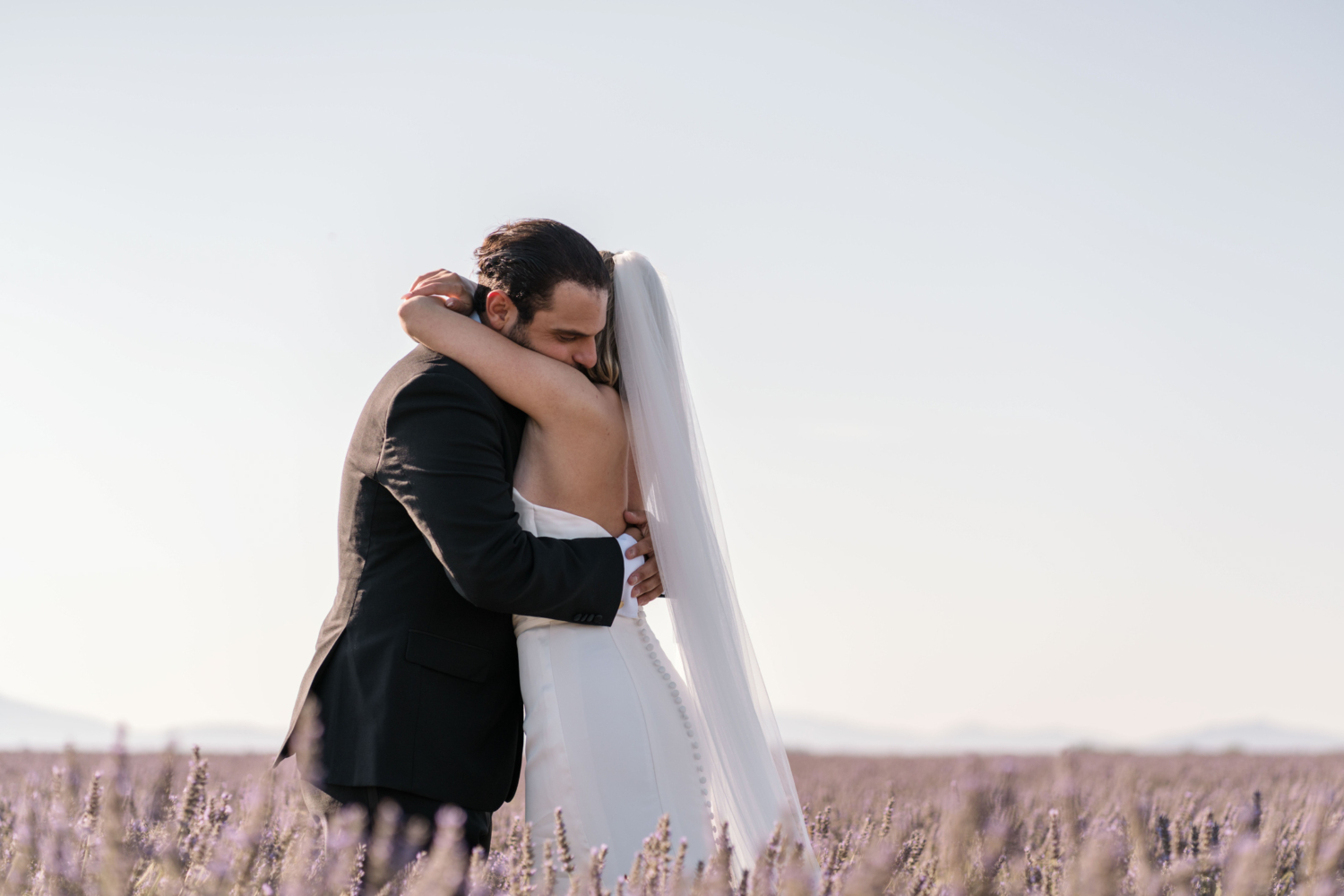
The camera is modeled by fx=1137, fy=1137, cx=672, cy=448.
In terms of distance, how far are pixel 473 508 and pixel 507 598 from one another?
191 mm

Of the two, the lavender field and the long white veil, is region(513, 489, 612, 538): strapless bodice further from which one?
the lavender field

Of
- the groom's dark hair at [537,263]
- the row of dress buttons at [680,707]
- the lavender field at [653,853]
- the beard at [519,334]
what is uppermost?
the groom's dark hair at [537,263]

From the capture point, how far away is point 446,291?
2.66m

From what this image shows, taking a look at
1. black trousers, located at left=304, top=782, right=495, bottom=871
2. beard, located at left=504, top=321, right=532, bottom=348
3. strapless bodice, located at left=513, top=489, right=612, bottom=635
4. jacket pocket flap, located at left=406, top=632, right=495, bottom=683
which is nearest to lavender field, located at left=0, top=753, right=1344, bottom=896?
black trousers, located at left=304, top=782, right=495, bottom=871

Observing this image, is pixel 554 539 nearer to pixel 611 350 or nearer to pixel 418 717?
pixel 418 717

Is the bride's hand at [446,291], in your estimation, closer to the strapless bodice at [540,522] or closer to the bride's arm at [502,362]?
the bride's arm at [502,362]

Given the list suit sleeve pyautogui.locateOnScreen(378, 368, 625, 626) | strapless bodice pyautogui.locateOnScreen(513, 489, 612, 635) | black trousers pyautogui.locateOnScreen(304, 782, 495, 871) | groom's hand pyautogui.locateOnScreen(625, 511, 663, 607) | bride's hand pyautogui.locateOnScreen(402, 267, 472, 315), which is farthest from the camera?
groom's hand pyautogui.locateOnScreen(625, 511, 663, 607)

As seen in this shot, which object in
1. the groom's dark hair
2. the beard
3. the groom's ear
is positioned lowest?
the beard

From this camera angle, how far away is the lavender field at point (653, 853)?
4.80 feet

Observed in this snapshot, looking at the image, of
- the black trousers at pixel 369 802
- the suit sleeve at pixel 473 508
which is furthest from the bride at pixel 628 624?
the black trousers at pixel 369 802

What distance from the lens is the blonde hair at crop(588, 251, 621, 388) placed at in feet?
9.30

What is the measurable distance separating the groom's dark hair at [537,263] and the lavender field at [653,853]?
1.14 meters

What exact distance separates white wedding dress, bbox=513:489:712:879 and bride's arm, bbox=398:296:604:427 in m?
0.23

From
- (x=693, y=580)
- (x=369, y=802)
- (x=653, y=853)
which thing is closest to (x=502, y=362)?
(x=693, y=580)
